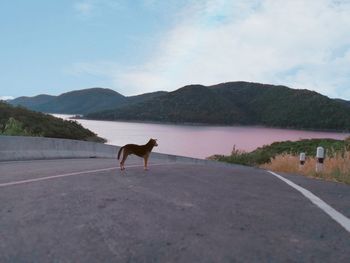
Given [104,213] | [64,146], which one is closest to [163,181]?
[104,213]

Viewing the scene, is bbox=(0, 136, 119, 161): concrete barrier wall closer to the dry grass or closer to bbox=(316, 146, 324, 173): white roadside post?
the dry grass

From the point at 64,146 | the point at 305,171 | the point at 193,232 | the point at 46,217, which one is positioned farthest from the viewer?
the point at 64,146

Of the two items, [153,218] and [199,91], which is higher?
[199,91]

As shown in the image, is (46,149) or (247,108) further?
(247,108)

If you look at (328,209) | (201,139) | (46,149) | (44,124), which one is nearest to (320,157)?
(328,209)

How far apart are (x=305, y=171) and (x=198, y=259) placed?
13.7m

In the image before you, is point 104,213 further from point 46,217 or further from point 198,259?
point 198,259

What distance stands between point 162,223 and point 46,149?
13.8m

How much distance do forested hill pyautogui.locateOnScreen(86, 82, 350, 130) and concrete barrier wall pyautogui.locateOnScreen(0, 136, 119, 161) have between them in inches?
5347

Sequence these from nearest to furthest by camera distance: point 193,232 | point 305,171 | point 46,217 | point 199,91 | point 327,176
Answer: point 193,232
point 46,217
point 327,176
point 305,171
point 199,91

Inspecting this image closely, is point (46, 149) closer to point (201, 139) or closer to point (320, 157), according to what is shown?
point (320, 157)

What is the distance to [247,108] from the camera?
18388 cm

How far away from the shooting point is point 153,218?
5707mm

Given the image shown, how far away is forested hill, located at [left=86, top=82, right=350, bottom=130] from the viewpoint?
6225 inches
